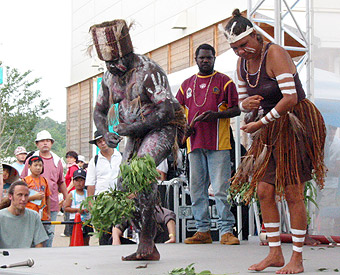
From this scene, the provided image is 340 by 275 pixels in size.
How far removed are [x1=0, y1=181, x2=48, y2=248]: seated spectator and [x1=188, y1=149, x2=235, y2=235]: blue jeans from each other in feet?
6.26

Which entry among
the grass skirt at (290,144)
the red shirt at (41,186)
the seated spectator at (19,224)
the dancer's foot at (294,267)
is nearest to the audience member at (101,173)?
the red shirt at (41,186)

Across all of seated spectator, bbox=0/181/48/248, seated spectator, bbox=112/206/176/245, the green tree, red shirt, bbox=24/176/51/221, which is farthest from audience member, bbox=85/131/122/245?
the green tree

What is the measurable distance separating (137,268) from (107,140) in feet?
3.82

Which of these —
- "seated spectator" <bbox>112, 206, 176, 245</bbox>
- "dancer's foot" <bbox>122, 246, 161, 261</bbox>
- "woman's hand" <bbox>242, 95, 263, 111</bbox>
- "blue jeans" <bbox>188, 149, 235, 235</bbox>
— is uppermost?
"woman's hand" <bbox>242, 95, 263, 111</bbox>

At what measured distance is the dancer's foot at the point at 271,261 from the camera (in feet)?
15.0

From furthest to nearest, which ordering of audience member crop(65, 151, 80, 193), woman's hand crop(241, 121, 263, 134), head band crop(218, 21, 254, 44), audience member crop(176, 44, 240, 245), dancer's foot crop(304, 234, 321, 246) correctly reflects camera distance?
1. audience member crop(65, 151, 80, 193)
2. audience member crop(176, 44, 240, 245)
3. dancer's foot crop(304, 234, 321, 246)
4. head band crop(218, 21, 254, 44)
5. woman's hand crop(241, 121, 263, 134)

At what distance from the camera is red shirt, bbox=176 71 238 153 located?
6895mm

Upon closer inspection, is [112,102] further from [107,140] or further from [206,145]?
[206,145]

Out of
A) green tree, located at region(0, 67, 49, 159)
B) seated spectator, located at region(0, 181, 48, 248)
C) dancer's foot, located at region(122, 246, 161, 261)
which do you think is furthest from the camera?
green tree, located at region(0, 67, 49, 159)

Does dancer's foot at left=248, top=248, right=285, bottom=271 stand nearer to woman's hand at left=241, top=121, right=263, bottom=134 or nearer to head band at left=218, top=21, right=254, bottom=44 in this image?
woman's hand at left=241, top=121, right=263, bottom=134

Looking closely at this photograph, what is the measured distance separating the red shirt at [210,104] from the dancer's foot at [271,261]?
90.8 inches

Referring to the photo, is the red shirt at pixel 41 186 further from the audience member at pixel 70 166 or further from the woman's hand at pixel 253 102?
the woman's hand at pixel 253 102

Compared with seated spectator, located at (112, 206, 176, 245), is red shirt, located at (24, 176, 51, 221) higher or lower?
higher

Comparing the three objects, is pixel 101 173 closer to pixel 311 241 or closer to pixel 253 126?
pixel 311 241
